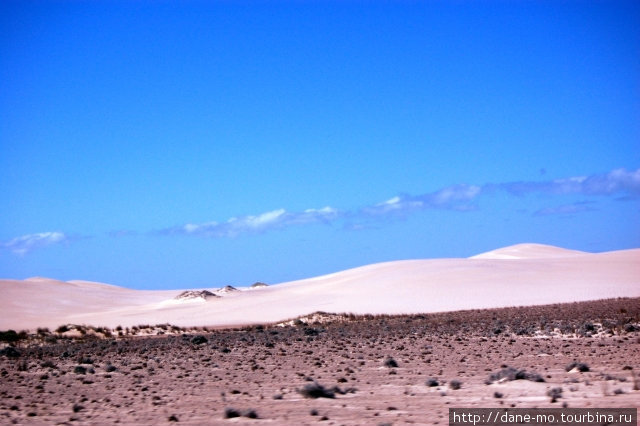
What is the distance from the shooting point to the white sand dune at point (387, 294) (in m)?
56.2

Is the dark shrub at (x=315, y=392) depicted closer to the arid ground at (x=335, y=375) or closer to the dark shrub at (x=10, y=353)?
the arid ground at (x=335, y=375)

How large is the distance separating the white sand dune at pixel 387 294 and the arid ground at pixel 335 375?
2005 cm

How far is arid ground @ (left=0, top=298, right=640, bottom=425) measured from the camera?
563 inches

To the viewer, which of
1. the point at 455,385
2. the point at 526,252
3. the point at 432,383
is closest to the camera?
the point at 455,385

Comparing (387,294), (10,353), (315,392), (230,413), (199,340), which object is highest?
(387,294)

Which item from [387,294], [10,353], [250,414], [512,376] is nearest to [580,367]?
[512,376]

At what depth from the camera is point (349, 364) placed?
22609 millimetres

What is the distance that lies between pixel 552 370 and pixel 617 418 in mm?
7380

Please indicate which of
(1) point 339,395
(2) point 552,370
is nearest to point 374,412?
(1) point 339,395

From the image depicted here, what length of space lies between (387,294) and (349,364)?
4107 centimetres

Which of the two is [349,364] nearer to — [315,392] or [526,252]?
[315,392]

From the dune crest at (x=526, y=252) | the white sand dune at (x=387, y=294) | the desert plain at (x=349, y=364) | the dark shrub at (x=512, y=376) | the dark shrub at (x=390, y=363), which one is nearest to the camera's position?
the desert plain at (x=349, y=364)

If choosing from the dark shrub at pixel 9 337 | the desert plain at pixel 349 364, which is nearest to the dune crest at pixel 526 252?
the desert plain at pixel 349 364

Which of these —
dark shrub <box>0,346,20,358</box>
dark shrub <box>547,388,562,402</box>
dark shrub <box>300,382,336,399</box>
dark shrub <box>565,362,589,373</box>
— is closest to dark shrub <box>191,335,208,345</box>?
dark shrub <box>0,346,20,358</box>
